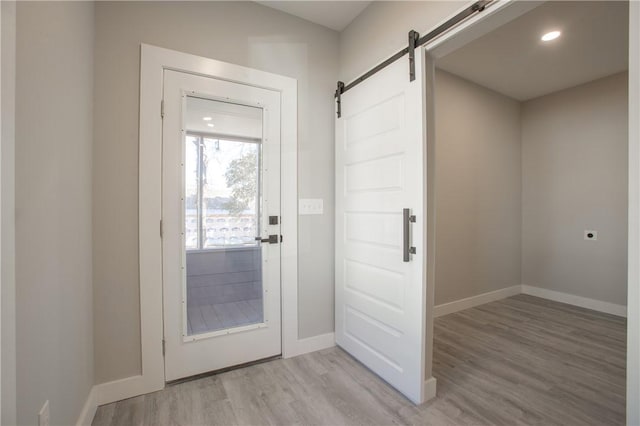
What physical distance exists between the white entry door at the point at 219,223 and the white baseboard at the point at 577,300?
12.3 feet

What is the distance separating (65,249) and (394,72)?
2084mm

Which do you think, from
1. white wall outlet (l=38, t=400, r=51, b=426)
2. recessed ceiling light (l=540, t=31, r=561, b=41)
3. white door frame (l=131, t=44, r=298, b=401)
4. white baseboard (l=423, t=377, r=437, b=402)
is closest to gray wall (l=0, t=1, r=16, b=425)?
white wall outlet (l=38, t=400, r=51, b=426)

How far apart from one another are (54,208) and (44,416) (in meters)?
0.81

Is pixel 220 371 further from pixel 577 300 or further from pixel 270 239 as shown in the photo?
pixel 577 300

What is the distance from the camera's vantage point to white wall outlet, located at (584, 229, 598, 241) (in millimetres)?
3407

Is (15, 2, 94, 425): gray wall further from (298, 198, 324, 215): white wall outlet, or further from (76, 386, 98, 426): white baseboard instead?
(298, 198, 324, 215): white wall outlet

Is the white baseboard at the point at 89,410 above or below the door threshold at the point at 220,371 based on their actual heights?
above

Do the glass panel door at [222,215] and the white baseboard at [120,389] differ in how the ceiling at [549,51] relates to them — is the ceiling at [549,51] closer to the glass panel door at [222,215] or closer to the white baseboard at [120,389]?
the glass panel door at [222,215]

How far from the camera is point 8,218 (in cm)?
85

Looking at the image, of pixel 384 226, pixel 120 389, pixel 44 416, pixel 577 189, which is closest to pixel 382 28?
pixel 384 226

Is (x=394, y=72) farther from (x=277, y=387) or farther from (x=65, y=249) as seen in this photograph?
(x=277, y=387)

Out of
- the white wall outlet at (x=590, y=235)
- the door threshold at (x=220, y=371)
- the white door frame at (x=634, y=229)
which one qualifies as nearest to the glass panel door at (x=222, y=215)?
the door threshold at (x=220, y=371)

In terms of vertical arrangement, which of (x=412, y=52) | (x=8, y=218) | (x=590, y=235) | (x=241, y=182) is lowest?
(x=590, y=235)

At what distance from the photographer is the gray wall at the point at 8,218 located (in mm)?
820
